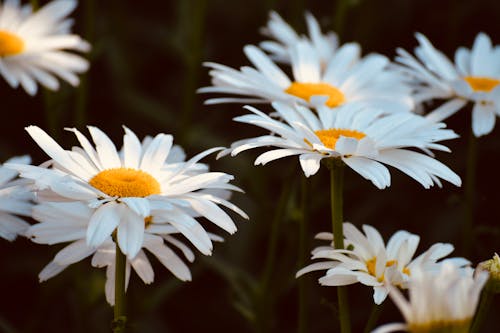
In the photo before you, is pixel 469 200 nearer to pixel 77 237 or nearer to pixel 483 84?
pixel 483 84

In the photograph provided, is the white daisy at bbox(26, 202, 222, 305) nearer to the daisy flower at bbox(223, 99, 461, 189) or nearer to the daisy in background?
the daisy flower at bbox(223, 99, 461, 189)

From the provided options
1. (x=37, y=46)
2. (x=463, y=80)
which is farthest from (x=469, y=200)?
(x=37, y=46)

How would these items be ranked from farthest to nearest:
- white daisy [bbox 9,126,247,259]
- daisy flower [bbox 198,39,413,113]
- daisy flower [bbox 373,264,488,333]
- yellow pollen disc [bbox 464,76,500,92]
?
1. yellow pollen disc [bbox 464,76,500,92]
2. daisy flower [bbox 198,39,413,113]
3. white daisy [bbox 9,126,247,259]
4. daisy flower [bbox 373,264,488,333]

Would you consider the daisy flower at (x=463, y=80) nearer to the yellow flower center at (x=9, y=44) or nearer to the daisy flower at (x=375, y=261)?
the daisy flower at (x=375, y=261)

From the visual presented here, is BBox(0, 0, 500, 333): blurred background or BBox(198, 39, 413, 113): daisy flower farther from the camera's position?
BBox(0, 0, 500, 333): blurred background

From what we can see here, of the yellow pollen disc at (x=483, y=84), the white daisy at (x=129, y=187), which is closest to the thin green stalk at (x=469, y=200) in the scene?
the yellow pollen disc at (x=483, y=84)

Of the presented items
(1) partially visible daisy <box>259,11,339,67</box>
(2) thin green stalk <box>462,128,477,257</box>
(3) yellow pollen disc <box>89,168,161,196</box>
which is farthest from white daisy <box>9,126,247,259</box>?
(1) partially visible daisy <box>259,11,339,67</box>
